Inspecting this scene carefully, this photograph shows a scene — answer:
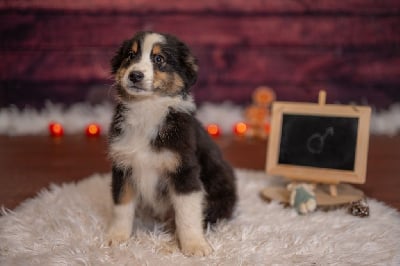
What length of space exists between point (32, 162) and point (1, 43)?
199 centimetres

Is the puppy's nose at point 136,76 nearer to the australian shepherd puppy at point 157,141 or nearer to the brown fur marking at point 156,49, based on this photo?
the australian shepherd puppy at point 157,141

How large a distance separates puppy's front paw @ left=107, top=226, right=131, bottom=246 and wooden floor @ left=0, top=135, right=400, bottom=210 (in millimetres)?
509

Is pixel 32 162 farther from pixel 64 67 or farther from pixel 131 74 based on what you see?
pixel 131 74

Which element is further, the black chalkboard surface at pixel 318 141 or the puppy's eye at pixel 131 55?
the black chalkboard surface at pixel 318 141

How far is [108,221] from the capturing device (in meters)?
2.36

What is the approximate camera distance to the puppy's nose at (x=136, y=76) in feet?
6.53

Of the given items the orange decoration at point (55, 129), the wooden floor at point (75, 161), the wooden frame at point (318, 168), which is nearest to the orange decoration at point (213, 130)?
the wooden floor at point (75, 161)

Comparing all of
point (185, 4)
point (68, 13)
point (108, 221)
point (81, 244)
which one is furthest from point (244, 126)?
point (81, 244)

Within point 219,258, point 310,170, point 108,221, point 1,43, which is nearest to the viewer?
point 219,258

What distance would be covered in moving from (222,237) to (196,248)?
0.73 ft

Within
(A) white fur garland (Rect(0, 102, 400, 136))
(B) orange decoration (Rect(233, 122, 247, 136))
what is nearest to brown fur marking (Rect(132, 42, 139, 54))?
(A) white fur garland (Rect(0, 102, 400, 136))

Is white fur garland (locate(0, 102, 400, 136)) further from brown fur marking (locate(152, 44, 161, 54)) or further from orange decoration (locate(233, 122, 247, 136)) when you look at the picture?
brown fur marking (locate(152, 44, 161, 54))

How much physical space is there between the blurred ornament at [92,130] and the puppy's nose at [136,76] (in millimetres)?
3048

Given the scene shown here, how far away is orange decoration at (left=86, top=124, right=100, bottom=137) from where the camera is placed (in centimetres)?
491
